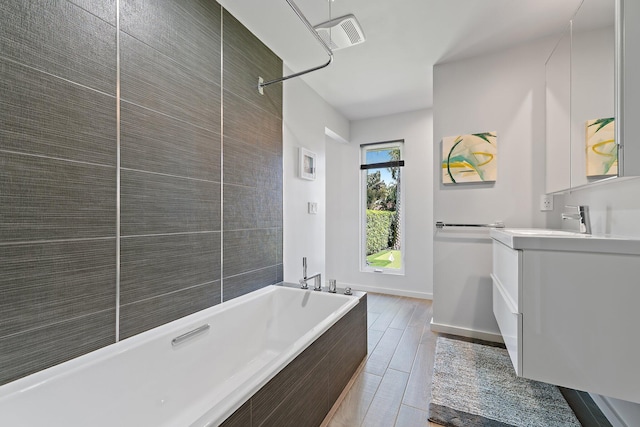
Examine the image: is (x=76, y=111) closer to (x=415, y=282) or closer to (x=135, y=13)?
(x=135, y=13)

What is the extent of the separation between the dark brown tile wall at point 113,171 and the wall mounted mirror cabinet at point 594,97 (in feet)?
6.93

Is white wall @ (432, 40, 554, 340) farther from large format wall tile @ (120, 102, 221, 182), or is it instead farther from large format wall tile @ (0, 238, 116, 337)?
large format wall tile @ (0, 238, 116, 337)

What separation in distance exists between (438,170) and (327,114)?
1524 mm

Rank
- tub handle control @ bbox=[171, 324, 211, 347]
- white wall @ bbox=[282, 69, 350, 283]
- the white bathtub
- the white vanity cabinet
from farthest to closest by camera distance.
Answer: white wall @ bbox=[282, 69, 350, 283], tub handle control @ bbox=[171, 324, 211, 347], the white vanity cabinet, the white bathtub

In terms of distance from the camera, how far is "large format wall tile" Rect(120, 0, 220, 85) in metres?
1.40

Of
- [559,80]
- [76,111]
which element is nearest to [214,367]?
[76,111]

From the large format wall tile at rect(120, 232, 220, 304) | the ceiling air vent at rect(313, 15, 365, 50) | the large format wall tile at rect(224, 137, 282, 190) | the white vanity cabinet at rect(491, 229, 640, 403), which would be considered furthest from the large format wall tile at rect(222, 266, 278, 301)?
the ceiling air vent at rect(313, 15, 365, 50)

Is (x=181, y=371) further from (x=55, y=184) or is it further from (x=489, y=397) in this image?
(x=489, y=397)

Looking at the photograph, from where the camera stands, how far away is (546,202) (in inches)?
88.1

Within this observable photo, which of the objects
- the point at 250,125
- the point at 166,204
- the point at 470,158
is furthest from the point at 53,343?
the point at 470,158

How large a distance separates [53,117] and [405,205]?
3438 millimetres

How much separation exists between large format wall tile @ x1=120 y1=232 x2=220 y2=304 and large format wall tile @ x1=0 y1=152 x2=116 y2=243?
0.55 ft

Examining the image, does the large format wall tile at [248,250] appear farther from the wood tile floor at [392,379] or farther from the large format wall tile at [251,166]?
the wood tile floor at [392,379]

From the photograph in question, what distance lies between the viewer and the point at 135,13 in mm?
1380
